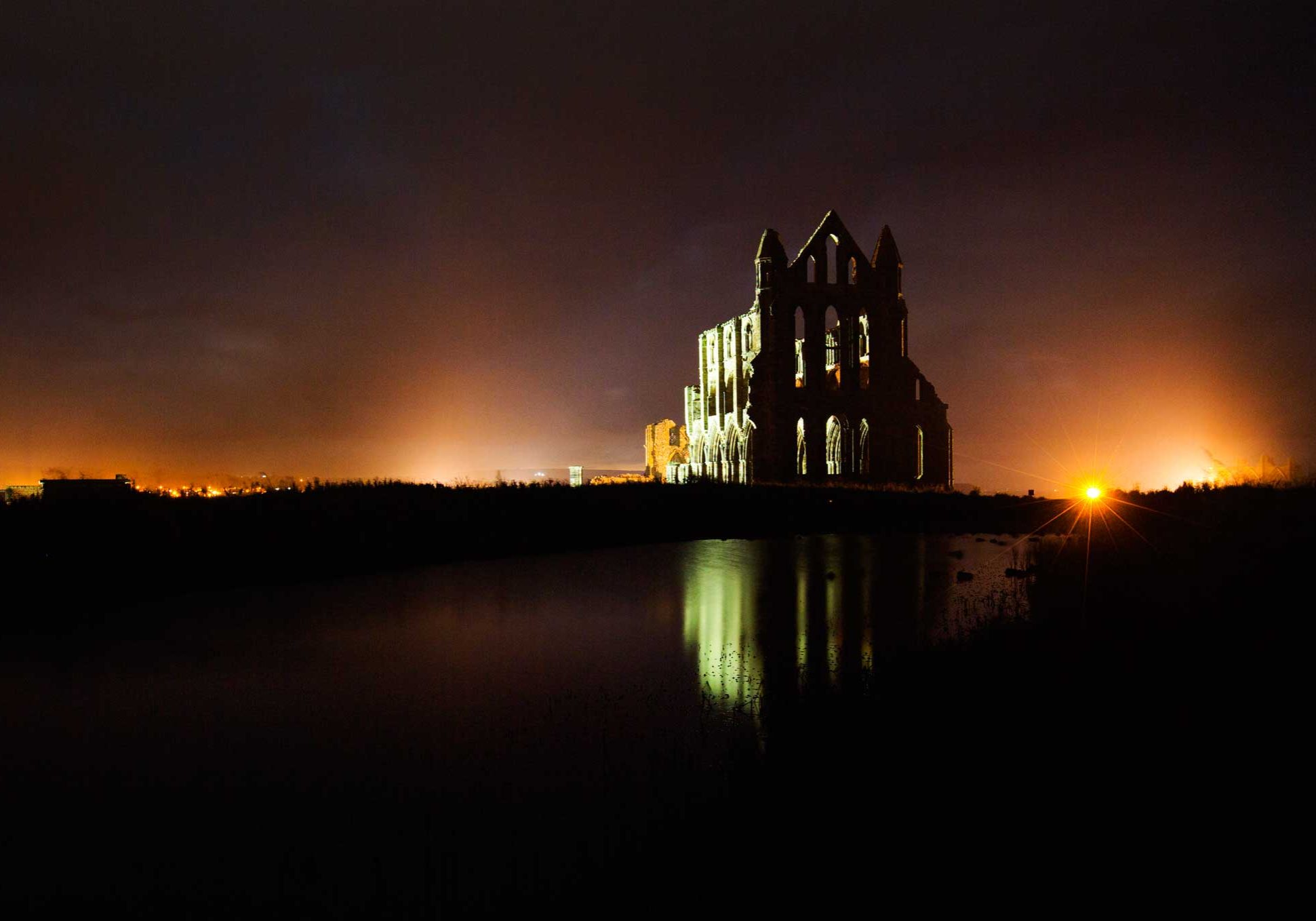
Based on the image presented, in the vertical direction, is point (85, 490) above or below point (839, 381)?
below

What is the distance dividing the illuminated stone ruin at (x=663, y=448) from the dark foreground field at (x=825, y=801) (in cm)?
4983

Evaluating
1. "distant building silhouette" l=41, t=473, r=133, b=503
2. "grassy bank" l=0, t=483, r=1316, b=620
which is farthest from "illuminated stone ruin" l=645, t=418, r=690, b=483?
"distant building silhouette" l=41, t=473, r=133, b=503

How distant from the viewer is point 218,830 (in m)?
5.02

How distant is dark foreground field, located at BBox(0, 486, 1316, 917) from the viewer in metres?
3.88

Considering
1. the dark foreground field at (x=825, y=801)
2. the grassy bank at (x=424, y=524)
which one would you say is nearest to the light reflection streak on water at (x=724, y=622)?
the dark foreground field at (x=825, y=801)

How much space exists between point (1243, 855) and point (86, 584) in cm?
1611

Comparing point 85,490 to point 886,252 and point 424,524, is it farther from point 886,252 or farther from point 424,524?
point 886,252

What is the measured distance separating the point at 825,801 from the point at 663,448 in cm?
5514

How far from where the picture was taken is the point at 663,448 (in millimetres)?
59656

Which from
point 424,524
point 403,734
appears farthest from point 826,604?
point 424,524

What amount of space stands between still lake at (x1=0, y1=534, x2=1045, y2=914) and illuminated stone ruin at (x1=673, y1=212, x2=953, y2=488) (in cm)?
2529

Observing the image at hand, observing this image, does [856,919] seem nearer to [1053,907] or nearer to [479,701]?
[1053,907]

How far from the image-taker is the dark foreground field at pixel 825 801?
3.88 meters

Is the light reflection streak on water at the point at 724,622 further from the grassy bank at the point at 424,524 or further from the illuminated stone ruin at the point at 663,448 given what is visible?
the illuminated stone ruin at the point at 663,448
